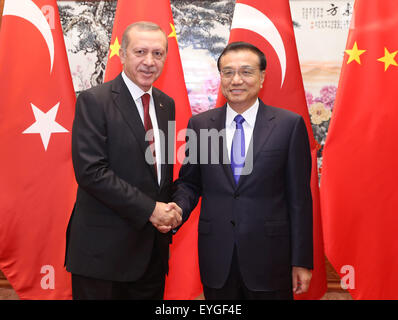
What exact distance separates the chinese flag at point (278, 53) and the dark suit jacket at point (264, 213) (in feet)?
2.43

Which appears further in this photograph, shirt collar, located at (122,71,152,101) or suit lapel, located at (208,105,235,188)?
shirt collar, located at (122,71,152,101)

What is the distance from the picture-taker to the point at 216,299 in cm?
157

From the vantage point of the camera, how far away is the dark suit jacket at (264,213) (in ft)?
5.06

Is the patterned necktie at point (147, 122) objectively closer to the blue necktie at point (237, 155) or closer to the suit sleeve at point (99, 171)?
the suit sleeve at point (99, 171)

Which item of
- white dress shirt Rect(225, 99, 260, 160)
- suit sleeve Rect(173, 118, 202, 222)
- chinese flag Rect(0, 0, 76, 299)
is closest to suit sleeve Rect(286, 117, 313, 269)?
white dress shirt Rect(225, 99, 260, 160)

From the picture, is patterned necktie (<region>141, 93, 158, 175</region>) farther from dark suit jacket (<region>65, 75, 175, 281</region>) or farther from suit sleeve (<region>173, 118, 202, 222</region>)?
suit sleeve (<region>173, 118, 202, 222</region>)

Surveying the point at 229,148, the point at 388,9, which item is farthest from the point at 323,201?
the point at 388,9

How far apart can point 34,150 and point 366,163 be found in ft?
6.97

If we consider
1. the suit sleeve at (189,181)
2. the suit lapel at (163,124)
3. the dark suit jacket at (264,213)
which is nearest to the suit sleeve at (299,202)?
the dark suit jacket at (264,213)

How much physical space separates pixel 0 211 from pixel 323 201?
6.82ft

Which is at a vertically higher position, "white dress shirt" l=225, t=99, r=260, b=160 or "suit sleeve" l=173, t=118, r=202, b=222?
"white dress shirt" l=225, t=99, r=260, b=160

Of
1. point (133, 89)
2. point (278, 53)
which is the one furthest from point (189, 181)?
point (278, 53)

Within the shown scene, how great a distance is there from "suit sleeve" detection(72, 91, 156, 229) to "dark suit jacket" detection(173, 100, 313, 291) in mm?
308

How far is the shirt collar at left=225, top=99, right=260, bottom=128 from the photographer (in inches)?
65.2
